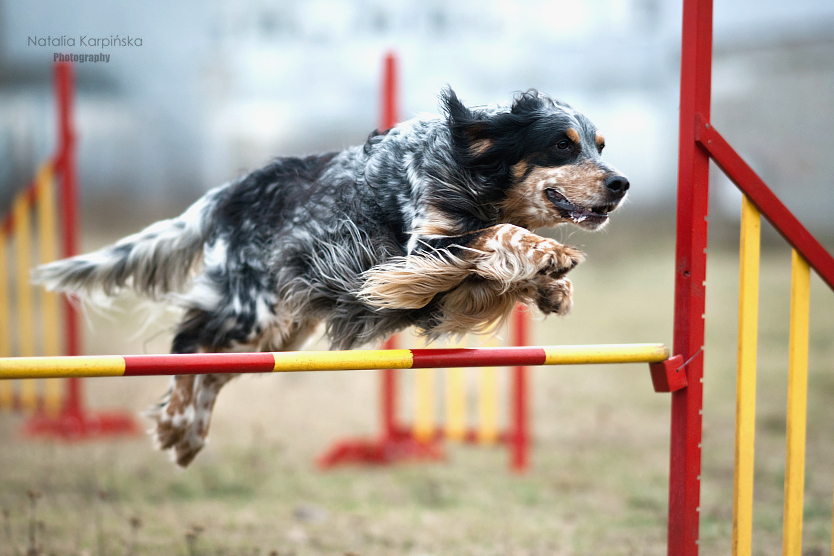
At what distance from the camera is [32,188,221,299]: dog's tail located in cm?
300

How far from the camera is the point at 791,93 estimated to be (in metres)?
12.7

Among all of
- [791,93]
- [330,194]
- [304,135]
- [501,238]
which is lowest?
[501,238]

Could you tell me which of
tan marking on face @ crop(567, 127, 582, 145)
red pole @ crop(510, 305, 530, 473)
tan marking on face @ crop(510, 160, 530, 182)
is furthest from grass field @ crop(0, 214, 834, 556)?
tan marking on face @ crop(567, 127, 582, 145)

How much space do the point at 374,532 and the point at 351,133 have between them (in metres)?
8.80

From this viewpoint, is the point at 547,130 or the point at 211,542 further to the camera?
the point at 211,542

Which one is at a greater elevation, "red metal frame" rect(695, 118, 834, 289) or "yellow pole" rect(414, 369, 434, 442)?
"red metal frame" rect(695, 118, 834, 289)

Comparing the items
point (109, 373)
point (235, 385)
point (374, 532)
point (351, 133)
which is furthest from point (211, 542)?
point (351, 133)

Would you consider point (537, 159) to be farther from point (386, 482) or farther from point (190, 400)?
point (386, 482)

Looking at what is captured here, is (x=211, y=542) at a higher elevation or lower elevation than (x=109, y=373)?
lower

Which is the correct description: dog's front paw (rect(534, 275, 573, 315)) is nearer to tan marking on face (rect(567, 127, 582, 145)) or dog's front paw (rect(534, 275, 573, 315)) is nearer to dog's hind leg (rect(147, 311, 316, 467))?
tan marking on face (rect(567, 127, 582, 145))

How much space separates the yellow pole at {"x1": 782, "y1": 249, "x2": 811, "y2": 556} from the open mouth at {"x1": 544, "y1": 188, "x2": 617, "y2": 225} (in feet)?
2.03

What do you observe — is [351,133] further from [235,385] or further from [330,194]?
[330,194]

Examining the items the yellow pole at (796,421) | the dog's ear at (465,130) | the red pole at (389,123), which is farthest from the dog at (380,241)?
the red pole at (389,123)

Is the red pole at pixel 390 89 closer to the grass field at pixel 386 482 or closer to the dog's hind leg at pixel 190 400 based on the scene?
the grass field at pixel 386 482
